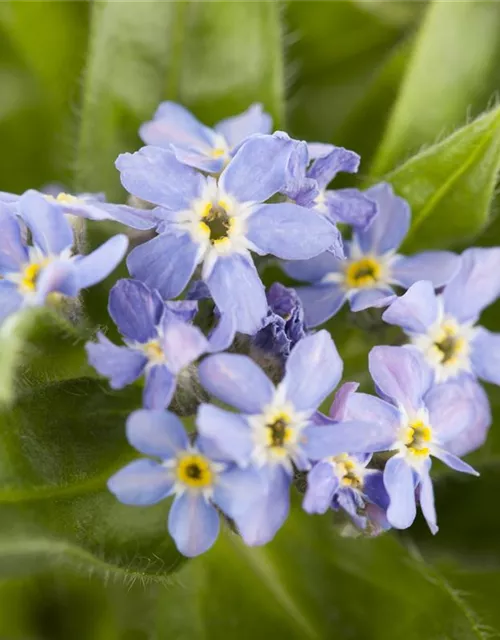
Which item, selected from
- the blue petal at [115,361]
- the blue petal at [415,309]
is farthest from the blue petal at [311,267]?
the blue petal at [115,361]

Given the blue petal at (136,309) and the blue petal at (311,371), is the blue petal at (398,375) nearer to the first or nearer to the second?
the blue petal at (311,371)

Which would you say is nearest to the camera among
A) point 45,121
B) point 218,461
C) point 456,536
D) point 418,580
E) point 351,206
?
point 218,461

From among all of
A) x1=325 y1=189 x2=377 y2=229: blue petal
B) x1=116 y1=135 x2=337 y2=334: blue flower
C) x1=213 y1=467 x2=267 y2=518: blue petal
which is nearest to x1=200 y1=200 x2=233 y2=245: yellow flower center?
x1=116 y1=135 x2=337 y2=334: blue flower

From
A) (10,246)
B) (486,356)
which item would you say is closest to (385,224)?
(486,356)

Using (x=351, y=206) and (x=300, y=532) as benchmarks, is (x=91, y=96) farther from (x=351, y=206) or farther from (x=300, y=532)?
(x=300, y=532)

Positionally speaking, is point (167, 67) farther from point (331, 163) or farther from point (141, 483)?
point (141, 483)

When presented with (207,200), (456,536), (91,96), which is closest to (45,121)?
(91,96)
